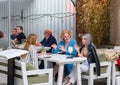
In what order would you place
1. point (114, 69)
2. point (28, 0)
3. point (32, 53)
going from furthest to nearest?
point (28, 0) → point (114, 69) → point (32, 53)

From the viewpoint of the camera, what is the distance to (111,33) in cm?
1098

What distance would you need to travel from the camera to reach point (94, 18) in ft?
36.3

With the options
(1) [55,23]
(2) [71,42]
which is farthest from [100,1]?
(2) [71,42]

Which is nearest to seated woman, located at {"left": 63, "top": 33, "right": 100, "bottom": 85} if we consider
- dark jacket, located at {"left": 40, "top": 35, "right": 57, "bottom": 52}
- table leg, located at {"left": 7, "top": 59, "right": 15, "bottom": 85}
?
table leg, located at {"left": 7, "top": 59, "right": 15, "bottom": 85}

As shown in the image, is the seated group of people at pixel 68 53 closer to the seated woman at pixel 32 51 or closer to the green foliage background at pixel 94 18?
the seated woman at pixel 32 51

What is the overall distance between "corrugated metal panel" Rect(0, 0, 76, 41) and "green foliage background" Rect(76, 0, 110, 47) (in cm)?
33

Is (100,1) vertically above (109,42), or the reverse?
(100,1)

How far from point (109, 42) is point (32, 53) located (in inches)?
222

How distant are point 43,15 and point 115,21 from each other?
237cm

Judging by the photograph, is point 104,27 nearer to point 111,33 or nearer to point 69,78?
point 111,33

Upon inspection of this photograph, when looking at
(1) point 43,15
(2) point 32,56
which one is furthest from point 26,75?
(1) point 43,15

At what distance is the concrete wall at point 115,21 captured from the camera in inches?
418

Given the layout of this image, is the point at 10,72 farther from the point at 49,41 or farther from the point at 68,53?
the point at 49,41

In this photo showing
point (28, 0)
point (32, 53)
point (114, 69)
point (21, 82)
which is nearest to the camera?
point (21, 82)
